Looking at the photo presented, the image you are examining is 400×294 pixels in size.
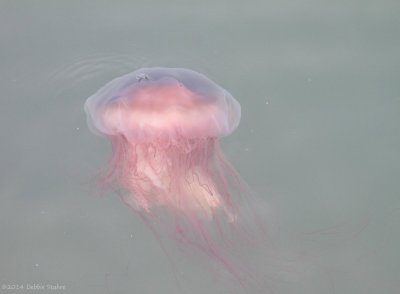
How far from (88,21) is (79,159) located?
4.25 feet

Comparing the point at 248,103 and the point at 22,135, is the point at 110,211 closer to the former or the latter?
the point at 22,135

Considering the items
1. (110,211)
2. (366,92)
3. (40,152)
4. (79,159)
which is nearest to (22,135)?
(40,152)

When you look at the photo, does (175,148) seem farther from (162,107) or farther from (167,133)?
(162,107)

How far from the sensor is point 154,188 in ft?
11.3

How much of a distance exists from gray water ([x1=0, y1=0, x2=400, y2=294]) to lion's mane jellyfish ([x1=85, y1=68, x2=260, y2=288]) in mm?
141

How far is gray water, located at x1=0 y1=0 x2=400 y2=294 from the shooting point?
3129 millimetres

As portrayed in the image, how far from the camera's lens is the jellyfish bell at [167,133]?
3.18 metres

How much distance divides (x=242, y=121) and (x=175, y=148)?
591 mm

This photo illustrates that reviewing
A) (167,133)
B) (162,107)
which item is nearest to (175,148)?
(167,133)

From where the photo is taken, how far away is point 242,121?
3689 millimetres

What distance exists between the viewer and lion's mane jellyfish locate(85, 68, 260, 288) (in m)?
3.18

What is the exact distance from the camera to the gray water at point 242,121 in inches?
123

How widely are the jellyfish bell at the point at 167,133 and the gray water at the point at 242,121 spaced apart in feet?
0.54

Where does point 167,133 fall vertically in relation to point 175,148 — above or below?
above
